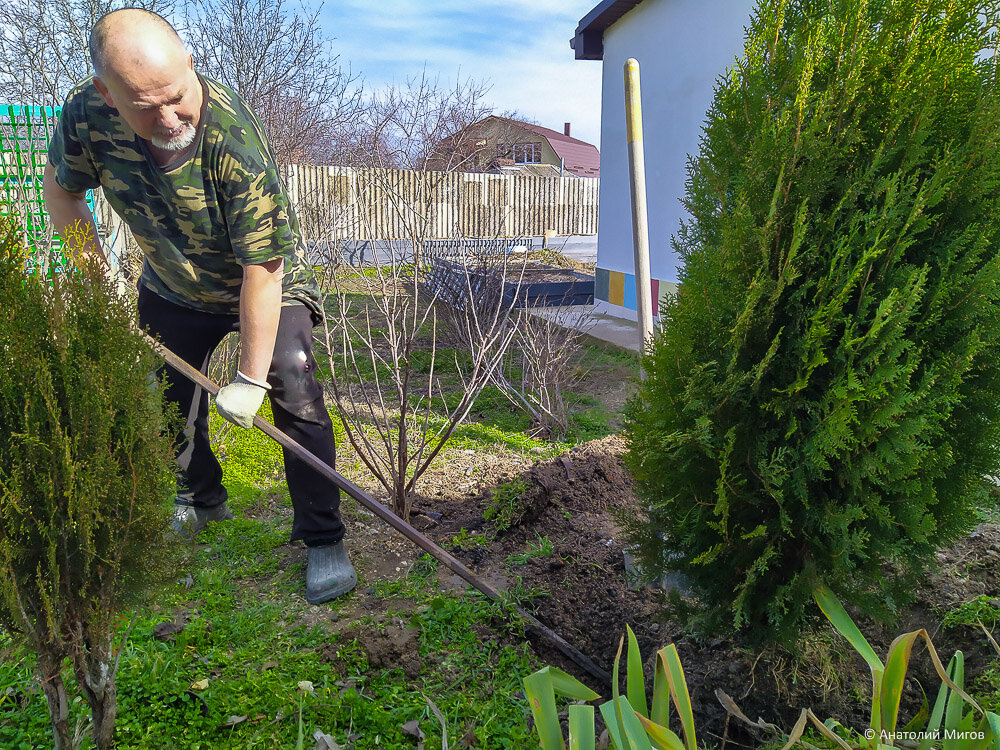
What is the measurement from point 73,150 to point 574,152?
4198 centimetres

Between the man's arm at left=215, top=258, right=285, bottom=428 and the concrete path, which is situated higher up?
the man's arm at left=215, top=258, right=285, bottom=428

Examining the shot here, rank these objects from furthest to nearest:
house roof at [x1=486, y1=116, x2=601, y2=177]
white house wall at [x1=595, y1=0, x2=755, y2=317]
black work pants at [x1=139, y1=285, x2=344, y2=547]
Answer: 1. house roof at [x1=486, y1=116, x2=601, y2=177]
2. white house wall at [x1=595, y1=0, x2=755, y2=317]
3. black work pants at [x1=139, y1=285, x2=344, y2=547]

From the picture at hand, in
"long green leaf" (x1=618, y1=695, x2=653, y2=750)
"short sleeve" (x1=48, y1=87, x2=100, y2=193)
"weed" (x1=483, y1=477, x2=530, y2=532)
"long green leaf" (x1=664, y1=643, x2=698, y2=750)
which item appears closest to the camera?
"long green leaf" (x1=618, y1=695, x2=653, y2=750)

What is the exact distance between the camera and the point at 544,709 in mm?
1357

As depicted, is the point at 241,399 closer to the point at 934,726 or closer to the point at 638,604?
the point at 638,604

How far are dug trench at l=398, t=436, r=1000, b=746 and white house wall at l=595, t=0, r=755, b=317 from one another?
3734 mm

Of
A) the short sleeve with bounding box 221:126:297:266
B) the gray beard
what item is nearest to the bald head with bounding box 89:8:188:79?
the gray beard

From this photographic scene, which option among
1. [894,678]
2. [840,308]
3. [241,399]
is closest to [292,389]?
[241,399]

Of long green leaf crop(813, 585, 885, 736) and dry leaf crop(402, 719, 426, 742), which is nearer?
long green leaf crop(813, 585, 885, 736)

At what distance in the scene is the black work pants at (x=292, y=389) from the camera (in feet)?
8.91

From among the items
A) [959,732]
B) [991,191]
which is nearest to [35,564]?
[959,732]

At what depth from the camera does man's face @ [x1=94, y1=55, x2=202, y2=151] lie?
202 cm

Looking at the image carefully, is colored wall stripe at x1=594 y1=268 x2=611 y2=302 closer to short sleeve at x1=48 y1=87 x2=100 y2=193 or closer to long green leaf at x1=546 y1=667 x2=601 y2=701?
short sleeve at x1=48 y1=87 x2=100 y2=193

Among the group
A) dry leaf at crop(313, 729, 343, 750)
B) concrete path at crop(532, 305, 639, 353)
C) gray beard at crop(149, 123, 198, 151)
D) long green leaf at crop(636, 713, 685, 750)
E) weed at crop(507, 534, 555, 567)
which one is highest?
gray beard at crop(149, 123, 198, 151)
